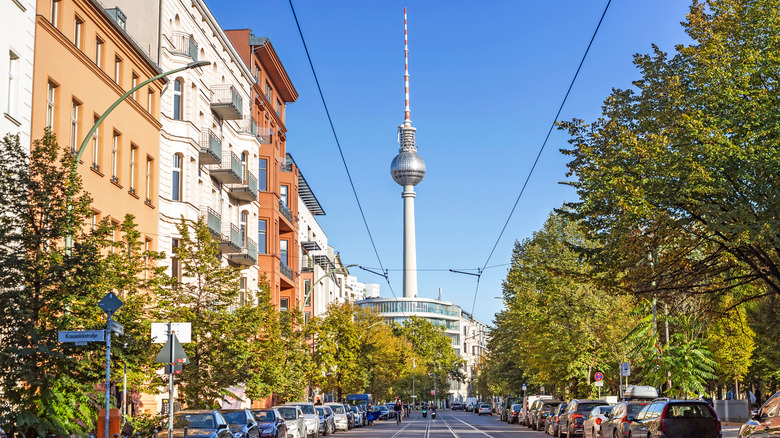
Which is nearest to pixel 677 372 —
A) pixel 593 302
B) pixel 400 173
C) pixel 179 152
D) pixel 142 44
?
pixel 593 302

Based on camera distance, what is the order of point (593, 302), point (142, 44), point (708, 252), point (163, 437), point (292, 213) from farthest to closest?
point (292, 213)
point (593, 302)
point (142, 44)
point (708, 252)
point (163, 437)

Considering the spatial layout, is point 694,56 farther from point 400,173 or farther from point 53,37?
point 400,173

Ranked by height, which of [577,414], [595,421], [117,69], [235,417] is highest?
[117,69]

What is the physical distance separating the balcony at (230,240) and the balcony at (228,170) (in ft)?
7.82

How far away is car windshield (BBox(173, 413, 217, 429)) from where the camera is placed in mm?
22234

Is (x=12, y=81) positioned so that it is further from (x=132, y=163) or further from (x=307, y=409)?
(x=307, y=409)

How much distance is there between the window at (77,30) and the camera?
→ 30419 millimetres

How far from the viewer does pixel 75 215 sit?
1878 centimetres

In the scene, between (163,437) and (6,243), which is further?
(163,437)

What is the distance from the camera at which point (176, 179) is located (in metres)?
40.8

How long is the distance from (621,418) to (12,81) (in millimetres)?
20100

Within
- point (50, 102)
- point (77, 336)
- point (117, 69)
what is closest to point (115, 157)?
point (117, 69)

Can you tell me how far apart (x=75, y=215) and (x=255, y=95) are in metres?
39.4

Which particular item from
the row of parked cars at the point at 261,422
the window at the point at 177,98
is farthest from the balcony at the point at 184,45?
the row of parked cars at the point at 261,422
